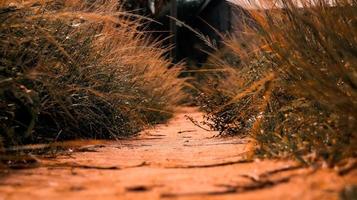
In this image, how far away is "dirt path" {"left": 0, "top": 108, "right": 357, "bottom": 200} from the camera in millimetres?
1615

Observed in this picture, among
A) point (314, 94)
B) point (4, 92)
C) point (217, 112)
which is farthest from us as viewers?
point (217, 112)

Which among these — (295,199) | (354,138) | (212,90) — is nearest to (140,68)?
(212,90)

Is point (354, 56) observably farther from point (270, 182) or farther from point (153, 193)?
point (153, 193)

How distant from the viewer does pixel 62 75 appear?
10.5ft

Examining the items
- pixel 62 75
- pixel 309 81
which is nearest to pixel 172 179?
pixel 309 81

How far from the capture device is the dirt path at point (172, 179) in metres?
1.62

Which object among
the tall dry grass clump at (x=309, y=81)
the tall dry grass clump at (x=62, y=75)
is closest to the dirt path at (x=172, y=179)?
the tall dry grass clump at (x=309, y=81)

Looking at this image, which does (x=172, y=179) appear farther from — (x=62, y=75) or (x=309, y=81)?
(x=62, y=75)

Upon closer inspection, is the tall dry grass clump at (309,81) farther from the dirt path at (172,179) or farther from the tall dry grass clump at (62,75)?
the tall dry grass clump at (62,75)

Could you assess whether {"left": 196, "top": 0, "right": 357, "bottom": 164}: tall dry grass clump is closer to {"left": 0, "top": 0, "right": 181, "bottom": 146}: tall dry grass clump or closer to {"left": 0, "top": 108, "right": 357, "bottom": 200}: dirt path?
{"left": 0, "top": 108, "right": 357, "bottom": 200}: dirt path

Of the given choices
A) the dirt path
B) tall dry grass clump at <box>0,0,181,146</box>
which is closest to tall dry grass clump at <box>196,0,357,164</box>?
the dirt path

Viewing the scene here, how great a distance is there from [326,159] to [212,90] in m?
2.76

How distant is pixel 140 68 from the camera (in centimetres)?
540

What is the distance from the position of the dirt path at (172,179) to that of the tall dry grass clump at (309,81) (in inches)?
7.8
